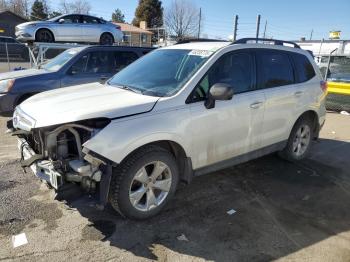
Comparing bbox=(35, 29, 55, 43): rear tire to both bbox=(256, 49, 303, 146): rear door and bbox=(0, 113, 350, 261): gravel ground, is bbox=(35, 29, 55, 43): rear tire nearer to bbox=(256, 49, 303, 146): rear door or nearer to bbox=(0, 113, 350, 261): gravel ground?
bbox=(0, 113, 350, 261): gravel ground

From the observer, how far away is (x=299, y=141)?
18.6 ft

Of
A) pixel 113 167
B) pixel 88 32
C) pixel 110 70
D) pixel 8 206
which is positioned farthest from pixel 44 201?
pixel 88 32

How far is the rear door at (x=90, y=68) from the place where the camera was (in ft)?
26.2

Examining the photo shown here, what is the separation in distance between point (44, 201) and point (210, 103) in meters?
2.30

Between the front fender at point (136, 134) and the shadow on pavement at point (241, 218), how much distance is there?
840mm

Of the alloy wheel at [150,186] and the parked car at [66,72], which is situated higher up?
the parked car at [66,72]

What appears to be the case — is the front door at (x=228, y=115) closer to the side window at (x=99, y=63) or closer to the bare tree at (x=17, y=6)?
the side window at (x=99, y=63)

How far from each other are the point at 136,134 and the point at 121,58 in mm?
5909

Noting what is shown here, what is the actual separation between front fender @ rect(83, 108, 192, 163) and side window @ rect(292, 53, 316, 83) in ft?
8.24

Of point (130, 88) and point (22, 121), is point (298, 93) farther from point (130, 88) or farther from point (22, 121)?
point (22, 121)

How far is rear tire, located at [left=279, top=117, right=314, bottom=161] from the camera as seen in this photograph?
5461 millimetres

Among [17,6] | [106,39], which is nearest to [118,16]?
[17,6]

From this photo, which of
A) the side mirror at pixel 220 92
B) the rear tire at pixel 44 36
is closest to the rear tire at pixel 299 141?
the side mirror at pixel 220 92

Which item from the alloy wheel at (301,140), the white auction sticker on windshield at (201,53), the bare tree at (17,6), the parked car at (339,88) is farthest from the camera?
the bare tree at (17,6)
